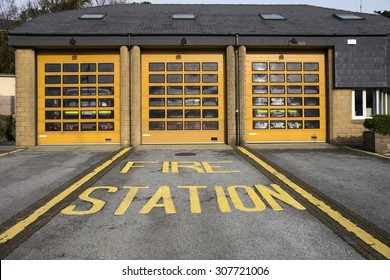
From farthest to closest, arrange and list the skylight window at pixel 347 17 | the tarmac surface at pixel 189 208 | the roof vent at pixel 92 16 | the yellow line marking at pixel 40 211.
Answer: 1. the skylight window at pixel 347 17
2. the roof vent at pixel 92 16
3. the yellow line marking at pixel 40 211
4. the tarmac surface at pixel 189 208

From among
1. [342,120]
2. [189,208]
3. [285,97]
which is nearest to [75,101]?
[285,97]

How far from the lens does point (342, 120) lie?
13266mm

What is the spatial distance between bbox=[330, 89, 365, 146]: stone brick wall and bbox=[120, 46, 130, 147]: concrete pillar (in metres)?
8.83

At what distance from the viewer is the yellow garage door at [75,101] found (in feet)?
43.6

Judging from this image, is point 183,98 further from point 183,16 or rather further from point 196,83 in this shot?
point 183,16

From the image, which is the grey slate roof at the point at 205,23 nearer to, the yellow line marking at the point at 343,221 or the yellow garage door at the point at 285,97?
the yellow garage door at the point at 285,97

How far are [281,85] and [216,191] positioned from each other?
9.17 metres

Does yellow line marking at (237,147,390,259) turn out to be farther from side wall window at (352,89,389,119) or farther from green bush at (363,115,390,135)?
side wall window at (352,89,389,119)

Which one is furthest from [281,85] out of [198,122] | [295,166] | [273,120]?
[295,166]

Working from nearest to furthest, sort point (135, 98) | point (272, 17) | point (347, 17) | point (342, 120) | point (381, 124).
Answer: point (381, 124)
point (135, 98)
point (342, 120)
point (272, 17)
point (347, 17)

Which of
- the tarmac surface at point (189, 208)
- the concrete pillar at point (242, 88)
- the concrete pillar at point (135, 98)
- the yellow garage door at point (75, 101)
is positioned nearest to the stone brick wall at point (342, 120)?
the concrete pillar at point (242, 88)

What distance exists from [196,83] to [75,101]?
17.6ft

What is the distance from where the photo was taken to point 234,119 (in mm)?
13094

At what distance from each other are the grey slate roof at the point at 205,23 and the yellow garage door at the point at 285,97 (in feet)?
3.95
